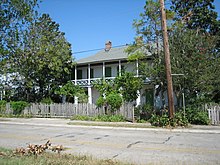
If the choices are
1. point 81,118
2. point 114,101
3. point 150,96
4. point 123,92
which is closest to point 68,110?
point 81,118

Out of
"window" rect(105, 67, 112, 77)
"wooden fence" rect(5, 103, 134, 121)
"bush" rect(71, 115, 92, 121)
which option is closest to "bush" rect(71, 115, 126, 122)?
"bush" rect(71, 115, 92, 121)

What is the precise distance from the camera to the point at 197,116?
16609 millimetres

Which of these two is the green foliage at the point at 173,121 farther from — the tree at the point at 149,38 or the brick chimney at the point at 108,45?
the brick chimney at the point at 108,45

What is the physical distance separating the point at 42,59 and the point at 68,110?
7.32 meters

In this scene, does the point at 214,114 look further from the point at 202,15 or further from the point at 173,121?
the point at 202,15

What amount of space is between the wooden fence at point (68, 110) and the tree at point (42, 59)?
157 inches

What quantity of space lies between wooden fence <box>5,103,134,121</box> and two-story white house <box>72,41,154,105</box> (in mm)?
5725

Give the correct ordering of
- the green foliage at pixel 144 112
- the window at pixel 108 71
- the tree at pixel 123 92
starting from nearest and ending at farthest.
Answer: the green foliage at pixel 144 112 → the tree at pixel 123 92 → the window at pixel 108 71

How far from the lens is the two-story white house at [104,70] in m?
29.1

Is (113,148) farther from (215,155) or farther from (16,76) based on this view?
(16,76)

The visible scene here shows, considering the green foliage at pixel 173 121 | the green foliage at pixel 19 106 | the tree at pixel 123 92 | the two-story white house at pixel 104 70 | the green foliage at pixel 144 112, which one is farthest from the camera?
the two-story white house at pixel 104 70

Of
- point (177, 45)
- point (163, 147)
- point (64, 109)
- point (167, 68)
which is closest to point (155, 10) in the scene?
point (177, 45)

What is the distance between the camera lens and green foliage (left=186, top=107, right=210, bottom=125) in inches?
645

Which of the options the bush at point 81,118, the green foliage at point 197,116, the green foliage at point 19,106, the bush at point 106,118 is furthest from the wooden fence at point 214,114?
the green foliage at point 19,106
